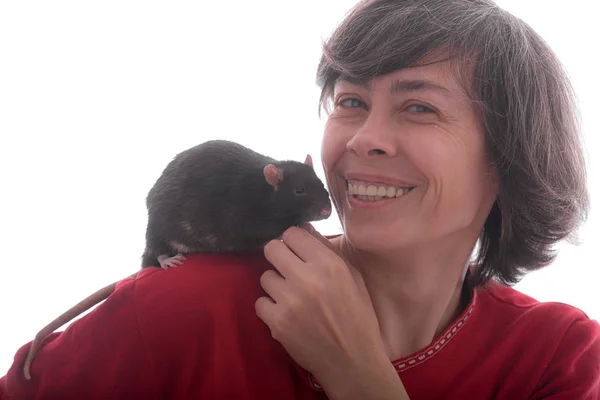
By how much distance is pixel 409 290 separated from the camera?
4.71ft

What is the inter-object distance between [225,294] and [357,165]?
1.37 ft

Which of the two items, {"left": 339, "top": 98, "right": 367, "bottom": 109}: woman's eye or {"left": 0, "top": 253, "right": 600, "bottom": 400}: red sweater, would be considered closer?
{"left": 0, "top": 253, "right": 600, "bottom": 400}: red sweater

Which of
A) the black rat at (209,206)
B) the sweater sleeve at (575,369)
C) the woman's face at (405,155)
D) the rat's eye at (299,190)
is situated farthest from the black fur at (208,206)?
the sweater sleeve at (575,369)

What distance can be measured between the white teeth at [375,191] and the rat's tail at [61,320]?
1.94ft

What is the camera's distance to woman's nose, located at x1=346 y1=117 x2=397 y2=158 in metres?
1.16

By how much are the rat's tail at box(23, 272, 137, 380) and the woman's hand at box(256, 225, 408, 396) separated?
344mm

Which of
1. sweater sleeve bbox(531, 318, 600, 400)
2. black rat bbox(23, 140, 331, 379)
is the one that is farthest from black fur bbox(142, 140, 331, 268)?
sweater sleeve bbox(531, 318, 600, 400)

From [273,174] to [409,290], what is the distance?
20.1 inches

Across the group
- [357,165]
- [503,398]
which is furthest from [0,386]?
[503,398]

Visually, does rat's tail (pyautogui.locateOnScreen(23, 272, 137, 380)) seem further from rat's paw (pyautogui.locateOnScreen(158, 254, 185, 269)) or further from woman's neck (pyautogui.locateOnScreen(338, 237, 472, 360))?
woman's neck (pyautogui.locateOnScreen(338, 237, 472, 360))

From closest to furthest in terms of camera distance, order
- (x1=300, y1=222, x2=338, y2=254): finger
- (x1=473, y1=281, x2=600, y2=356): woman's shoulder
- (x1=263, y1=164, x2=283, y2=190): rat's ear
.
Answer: (x1=300, y1=222, x2=338, y2=254): finger → (x1=473, y1=281, x2=600, y2=356): woman's shoulder → (x1=263, y1=164, x2=283, y2=190): rat's ear

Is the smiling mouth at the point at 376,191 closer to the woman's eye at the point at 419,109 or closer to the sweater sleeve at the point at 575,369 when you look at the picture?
the woman's eye at the point at 419,109

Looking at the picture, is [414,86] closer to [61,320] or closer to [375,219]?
[375,219]

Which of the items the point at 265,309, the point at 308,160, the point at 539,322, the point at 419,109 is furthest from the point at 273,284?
the point at 539,322
